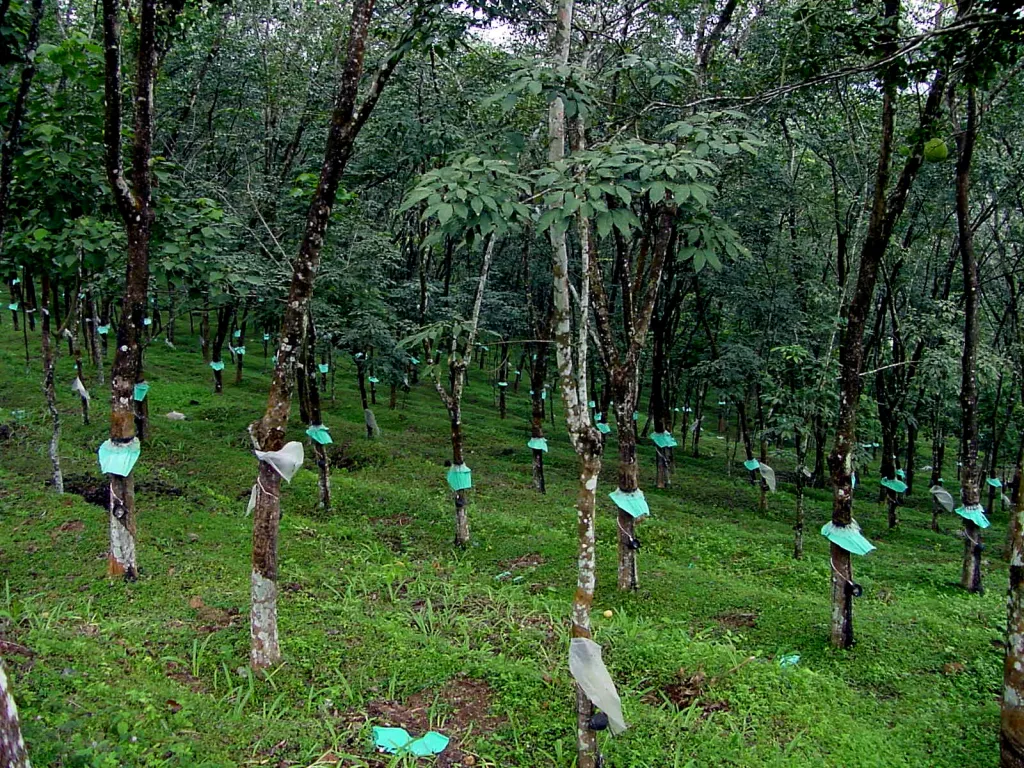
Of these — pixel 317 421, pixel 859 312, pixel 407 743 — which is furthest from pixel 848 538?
pixel 317 421

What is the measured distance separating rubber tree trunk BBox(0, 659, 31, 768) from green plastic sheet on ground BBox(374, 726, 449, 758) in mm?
2475

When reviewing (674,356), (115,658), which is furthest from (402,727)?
(674,356)

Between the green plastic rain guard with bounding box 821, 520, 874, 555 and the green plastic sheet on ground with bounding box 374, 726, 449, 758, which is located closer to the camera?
the green plastic sheet on ground with bounding box 374, 726, 449, 758

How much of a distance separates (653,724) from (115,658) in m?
4.32

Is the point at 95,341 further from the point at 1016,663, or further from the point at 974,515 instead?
the point at 1016,663

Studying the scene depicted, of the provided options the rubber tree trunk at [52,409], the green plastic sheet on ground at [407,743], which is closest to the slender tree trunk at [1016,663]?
the green plastic sheet on ground at [407,743]

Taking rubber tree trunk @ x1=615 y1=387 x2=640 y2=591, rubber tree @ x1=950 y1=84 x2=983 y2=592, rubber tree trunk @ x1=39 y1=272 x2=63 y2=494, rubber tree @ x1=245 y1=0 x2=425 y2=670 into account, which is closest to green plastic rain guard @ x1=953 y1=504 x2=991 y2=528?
rubber tree @ x1=950 y1=84 x2=983 y2=592

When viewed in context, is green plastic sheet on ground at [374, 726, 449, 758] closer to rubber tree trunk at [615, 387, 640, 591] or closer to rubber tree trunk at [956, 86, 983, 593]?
rubber tree trunk at [615, 387, 640, 591]

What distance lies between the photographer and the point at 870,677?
7.52 metres

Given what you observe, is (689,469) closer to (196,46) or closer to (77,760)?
(196,46)

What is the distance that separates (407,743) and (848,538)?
5.14 m

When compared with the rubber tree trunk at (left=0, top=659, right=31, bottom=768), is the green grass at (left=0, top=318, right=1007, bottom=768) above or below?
below

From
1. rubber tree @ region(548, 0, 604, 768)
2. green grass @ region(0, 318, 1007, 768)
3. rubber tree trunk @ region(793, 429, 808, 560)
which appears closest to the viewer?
rubber tree @ region(548, 0, 604, 768)

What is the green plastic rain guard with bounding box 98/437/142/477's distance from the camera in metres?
7.59
